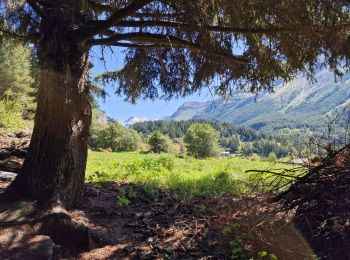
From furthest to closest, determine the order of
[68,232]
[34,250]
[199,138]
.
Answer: [199,138], [68,232], [34,250]

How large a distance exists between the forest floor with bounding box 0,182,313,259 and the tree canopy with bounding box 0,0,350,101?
2395mm

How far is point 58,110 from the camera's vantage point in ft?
17.5

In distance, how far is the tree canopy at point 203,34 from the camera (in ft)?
17.7

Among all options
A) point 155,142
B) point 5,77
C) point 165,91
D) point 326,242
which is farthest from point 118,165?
point 155,142

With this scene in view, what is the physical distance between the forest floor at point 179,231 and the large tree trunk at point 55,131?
554 mm

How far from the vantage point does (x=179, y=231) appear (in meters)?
5.21

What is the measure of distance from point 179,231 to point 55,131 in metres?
2.06

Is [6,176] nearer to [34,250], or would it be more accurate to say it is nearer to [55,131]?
[55,131]

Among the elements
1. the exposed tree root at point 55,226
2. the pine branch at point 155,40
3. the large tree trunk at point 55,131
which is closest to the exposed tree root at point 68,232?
the exposed tree root at point 55,226

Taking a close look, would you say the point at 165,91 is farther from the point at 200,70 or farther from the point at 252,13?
the point at 252,13

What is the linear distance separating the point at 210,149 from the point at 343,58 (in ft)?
181

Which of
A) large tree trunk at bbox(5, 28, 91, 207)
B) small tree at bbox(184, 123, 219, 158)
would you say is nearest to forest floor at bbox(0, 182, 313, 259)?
large tree trunk at bbox(5, 28, 91, 207)

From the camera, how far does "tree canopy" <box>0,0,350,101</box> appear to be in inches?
213

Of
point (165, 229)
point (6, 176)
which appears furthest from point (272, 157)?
point (6, 176)
